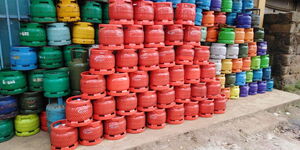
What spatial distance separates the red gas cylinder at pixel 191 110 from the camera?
220 inches

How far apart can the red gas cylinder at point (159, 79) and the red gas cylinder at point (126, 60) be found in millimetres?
539

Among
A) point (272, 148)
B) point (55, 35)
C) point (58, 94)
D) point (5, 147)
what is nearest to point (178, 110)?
point (272, 148)

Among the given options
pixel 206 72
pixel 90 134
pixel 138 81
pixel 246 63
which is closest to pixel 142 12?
pixel 138 81

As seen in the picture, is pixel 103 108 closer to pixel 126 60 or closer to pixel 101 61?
pixel 101 61

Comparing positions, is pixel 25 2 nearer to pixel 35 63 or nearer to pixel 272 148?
pixel 35 63

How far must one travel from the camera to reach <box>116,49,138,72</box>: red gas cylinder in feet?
15.2

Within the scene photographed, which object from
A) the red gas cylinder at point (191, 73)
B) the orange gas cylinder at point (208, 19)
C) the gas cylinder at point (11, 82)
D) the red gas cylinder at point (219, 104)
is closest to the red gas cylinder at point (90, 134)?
the gas cylinder at point (11, 82)

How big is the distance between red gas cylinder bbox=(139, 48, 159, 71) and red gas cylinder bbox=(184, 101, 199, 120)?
1.40 metres

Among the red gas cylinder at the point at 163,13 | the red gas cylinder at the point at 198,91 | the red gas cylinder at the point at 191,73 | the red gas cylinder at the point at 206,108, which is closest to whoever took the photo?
the red gas cylinder at the point at 163,13

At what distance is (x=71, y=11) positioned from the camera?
5207 mm

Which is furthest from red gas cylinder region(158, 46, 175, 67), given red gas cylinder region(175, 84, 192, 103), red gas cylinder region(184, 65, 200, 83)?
red gas cylinder region(175, 84, 192, 103)

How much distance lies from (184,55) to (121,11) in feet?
6.05

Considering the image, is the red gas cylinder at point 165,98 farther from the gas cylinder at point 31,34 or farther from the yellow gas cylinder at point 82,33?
A: the gas cylinder at point 31,34

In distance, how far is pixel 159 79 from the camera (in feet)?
16.5
